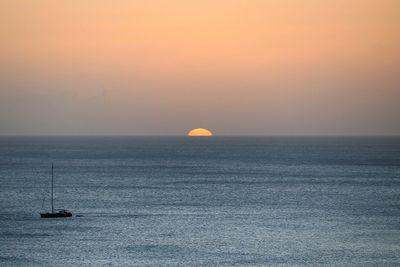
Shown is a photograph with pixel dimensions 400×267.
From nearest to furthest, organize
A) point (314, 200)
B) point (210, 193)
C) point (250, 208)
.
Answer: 1. point (250, 208)
2. point (314, 200)
3. point (210, 193)

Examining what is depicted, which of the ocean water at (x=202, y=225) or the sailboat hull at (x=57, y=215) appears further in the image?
the sailboat hull at (x=57, y=215)

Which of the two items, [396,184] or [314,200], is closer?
[314,200]

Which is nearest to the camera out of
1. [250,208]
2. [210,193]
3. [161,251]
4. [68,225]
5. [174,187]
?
[161,251]

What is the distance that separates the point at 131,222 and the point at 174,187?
56.4 m

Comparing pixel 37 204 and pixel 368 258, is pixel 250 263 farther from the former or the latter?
pixel 37 204

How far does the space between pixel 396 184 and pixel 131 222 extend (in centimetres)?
8433

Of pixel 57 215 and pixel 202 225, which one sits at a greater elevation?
pixel 57 215

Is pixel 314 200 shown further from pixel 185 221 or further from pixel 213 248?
pixel 213 248

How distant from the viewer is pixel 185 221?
104m

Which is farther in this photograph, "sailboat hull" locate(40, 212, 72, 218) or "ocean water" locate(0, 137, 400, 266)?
"sailboat hull" locate(40, 212, 72, 218)

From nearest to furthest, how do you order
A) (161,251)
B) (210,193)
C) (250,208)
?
(161,251), (250,208), (210,193)

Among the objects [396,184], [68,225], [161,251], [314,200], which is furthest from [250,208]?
[396,184]

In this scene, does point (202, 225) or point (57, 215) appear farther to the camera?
point (57, 215)

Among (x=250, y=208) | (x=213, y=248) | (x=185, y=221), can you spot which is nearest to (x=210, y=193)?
(x=250, y=208)
